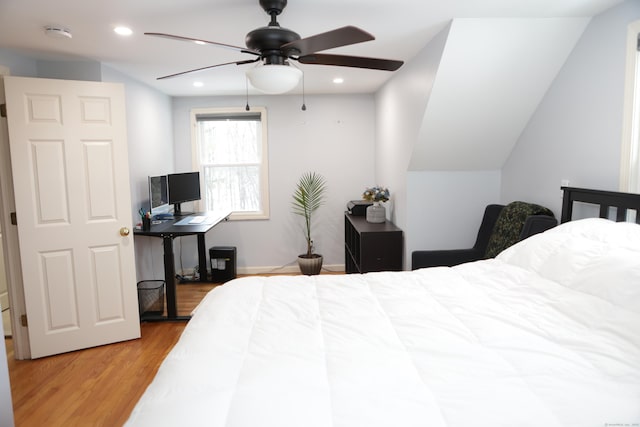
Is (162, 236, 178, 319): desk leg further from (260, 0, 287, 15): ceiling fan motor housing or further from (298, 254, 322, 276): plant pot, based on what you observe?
(260, 0, 287, 15): ceiling fan motor housing

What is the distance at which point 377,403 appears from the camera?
3.67ft

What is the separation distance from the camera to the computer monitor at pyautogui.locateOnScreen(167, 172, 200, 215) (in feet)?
14.7

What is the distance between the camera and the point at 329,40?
1.73 m

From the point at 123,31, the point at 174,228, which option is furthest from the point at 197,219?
the point at 123,31

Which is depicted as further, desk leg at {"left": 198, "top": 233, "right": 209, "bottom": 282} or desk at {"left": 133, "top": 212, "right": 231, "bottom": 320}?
desk leg at {"left": 198, "top": 233, "right": 209, "bottom": 282}

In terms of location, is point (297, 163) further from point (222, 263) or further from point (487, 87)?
point (487, 87)

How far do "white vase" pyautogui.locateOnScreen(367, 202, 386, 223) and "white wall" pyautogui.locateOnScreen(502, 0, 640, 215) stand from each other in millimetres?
1424

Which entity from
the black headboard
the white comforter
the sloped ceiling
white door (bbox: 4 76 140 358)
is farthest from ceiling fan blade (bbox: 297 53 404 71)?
white door (bbox: 4 76 140 358)

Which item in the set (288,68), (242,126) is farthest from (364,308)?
(242,126)

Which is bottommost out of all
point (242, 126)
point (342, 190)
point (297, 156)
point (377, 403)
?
point (377, 403)

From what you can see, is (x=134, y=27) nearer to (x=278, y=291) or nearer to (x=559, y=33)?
(x=278, y=291)

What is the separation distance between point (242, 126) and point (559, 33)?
366cm

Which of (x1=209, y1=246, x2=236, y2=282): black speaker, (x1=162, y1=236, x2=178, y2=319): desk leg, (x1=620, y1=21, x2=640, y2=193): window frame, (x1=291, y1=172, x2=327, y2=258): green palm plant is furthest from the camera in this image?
(x1=291, y1=172, x2=327, y2=258): green palm plant

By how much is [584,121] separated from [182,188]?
12.7ft
